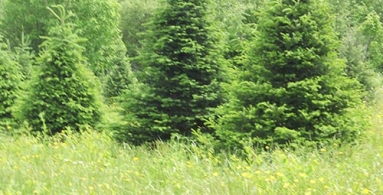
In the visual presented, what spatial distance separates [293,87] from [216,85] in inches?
84.0

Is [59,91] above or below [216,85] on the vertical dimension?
below

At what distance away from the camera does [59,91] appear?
1092cm

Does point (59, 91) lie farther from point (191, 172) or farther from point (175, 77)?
point (191, 172)

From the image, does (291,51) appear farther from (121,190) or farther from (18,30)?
(18,30)

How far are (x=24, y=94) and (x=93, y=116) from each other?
1.71m

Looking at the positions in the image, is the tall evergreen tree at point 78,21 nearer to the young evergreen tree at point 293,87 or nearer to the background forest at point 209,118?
the background forest at point 209,118

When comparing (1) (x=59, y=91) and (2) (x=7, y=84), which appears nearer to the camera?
(1) (x=59, y=91)

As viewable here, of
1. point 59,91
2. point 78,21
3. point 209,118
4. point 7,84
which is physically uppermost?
point 78,21

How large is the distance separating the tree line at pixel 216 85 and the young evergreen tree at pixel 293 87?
0.02 m

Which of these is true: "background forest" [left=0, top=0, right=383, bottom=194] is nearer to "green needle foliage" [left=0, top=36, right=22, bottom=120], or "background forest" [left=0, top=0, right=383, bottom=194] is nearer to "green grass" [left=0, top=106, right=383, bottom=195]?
"green grass" [left=0, top=106, right=383, bottom=195]

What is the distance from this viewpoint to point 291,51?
691cm

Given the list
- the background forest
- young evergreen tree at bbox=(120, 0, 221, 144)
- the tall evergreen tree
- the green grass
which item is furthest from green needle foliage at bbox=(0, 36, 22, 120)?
the tall evergreen tree

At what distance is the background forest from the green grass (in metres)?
0.02

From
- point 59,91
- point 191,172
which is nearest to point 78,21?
point 59,91
